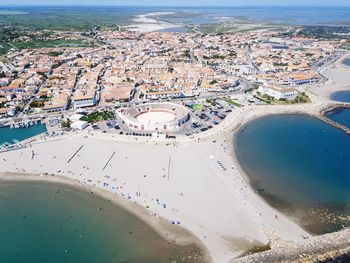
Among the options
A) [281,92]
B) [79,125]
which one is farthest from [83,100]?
[281,92]

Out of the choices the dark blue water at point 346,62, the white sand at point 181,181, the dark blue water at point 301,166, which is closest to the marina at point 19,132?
the white sand at point 181,181

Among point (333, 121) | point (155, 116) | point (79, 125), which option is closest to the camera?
point (79, 125)

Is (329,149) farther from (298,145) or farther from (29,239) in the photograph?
(29,239)

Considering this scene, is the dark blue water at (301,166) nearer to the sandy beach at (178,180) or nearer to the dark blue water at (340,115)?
the sandy beach at (178,180)

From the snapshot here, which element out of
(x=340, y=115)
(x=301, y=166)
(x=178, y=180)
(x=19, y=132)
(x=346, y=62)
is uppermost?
(x=178, y=180)

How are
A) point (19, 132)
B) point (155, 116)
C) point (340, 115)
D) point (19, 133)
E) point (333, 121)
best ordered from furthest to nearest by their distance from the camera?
point (340, 115), point (333, 121), point (155, 116), point (19, 132), point (19, 133)

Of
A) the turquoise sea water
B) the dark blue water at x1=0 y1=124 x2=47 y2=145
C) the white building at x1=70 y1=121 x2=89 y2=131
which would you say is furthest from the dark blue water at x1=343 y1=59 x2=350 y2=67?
the turquoise sea water

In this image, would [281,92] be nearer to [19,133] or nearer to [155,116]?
[155,116]
